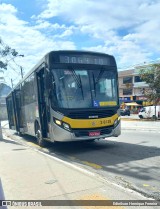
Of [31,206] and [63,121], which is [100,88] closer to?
[63,121]

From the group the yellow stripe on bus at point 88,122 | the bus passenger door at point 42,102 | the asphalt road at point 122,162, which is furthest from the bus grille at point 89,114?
the bus passenger door at point 42,102

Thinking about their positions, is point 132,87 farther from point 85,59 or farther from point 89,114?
point 89,114

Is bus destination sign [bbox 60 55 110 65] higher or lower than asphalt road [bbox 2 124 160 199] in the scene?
higher

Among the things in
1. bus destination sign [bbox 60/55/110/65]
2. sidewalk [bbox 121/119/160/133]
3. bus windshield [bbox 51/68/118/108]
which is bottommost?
sidewalk [bbox 121/119/160/133]

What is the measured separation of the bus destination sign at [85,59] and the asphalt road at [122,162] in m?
3.25

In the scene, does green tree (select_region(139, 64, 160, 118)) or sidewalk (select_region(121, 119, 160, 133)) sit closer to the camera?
sidewalk (select_region(121, 119, 160, 133))

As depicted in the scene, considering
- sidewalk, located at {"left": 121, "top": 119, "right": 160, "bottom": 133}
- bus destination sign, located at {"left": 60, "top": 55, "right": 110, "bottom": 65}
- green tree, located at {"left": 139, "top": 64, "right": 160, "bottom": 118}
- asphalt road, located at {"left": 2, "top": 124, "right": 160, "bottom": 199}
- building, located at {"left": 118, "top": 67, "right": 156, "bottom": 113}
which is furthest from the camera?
building, located at {"left": 118, "top": 67, "right": 156, "bottom": 113}

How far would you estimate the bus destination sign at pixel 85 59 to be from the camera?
10.2m

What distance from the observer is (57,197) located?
5164 millimetres

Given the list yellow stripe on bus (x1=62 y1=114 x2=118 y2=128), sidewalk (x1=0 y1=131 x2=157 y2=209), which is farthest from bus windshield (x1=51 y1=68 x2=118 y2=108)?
sidewalk (x1=0 y1=131 x2=157 y2=209)

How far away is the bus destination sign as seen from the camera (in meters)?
10.2

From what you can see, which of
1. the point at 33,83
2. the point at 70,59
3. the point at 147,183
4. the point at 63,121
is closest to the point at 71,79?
the point at 70,59

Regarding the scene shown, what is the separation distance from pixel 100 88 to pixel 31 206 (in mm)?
6108

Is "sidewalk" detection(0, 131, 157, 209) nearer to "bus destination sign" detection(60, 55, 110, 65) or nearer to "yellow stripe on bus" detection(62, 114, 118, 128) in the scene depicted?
"yellow stripe on bus" detection(62, 114, 118, 128)
